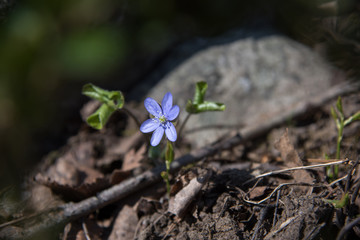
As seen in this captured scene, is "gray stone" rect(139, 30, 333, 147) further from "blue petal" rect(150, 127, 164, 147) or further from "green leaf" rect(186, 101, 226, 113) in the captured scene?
"blue petal" rect(150, 127, 164, 147)

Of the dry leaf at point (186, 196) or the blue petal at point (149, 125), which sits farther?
the blue petal at point (149, 125)

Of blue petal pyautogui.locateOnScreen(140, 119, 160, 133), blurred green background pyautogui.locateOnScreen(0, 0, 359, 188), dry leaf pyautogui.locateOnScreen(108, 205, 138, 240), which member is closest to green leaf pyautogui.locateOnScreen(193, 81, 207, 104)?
→ blue petal pyautogui.locateOnScreen(140, 119, 160, 133)

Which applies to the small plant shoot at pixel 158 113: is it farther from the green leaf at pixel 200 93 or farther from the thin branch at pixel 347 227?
the thin branch at pixel 347 227

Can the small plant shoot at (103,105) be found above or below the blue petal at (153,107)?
above

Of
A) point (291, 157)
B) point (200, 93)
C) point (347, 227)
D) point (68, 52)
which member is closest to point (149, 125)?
point (200, 93)

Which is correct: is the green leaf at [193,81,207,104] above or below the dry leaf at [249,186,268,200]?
above

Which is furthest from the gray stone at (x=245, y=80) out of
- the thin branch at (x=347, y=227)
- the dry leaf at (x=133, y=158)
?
the thin branch at (x=347, y=227)

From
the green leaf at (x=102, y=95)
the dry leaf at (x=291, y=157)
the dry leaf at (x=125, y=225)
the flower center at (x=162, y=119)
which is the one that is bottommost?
the dry leaf at (x=291, y=157)

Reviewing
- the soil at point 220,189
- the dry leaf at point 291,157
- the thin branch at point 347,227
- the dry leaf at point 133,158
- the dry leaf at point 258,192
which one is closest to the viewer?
the thin branch at point 347,227

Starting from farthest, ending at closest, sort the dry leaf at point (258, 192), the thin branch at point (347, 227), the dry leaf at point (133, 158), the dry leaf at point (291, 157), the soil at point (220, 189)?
the dry leaf at point (133, 158) < the dry leaf at point (291, 157) < the dry leaf at point (258, 192) < the soil at point (220, 189) < the thin branch at point (347, 227)
